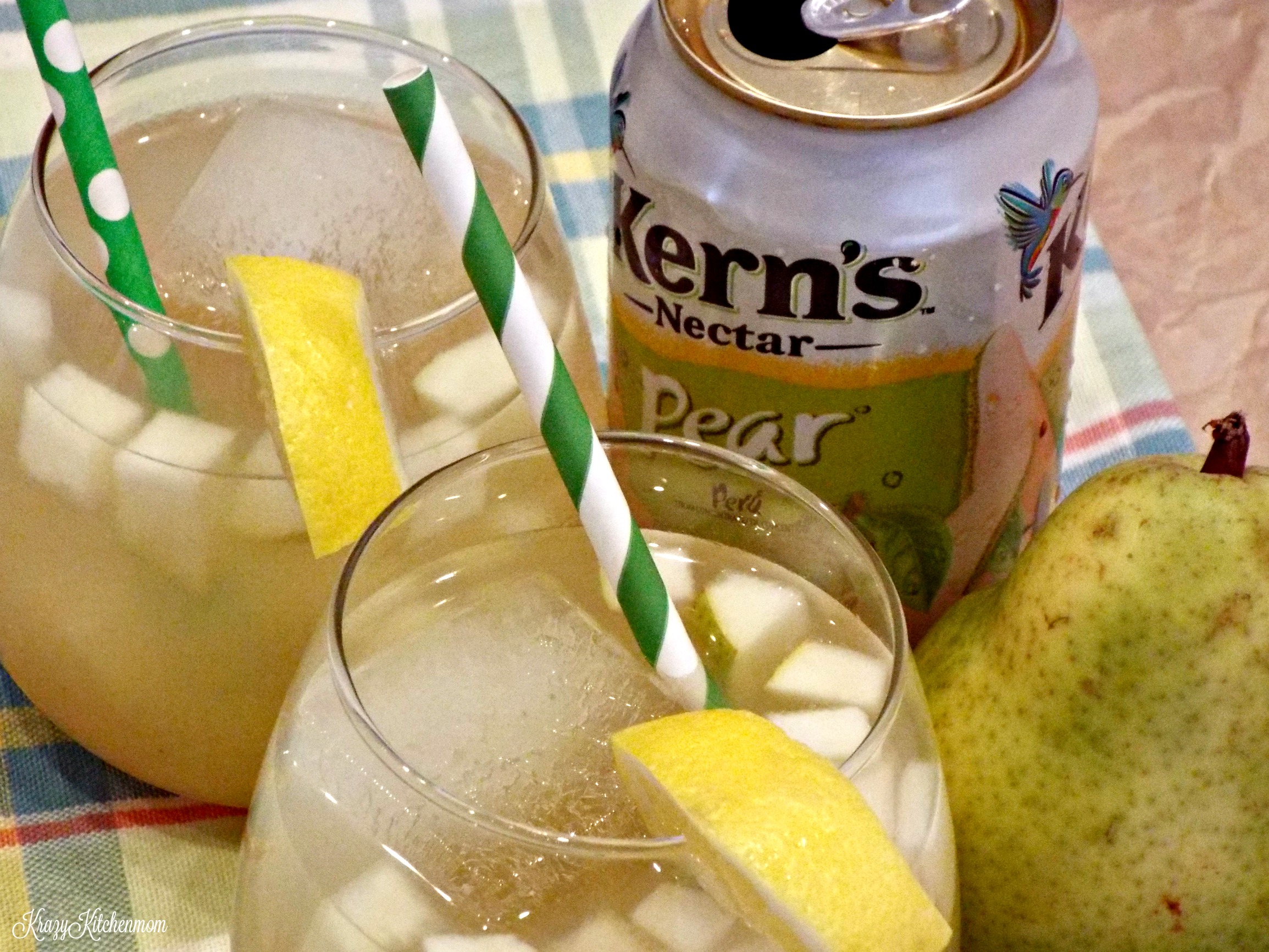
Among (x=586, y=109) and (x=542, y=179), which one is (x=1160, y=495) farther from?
(x=586, y=109)

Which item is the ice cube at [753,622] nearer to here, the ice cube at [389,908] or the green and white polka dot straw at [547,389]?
the green and white polka dot straw at [547,389]

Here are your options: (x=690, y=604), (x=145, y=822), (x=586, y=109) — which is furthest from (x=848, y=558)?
(x=586, y=109)

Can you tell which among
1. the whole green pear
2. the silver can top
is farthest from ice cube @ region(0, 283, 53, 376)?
the whole green pear

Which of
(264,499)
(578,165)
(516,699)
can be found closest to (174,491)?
(264,499)

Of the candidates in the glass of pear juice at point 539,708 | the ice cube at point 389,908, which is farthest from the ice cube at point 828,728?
the ice cube at point 389,908

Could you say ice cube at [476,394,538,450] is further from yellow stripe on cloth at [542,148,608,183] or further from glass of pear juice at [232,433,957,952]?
yellow stripe on cloth at [542,148,608,183]
